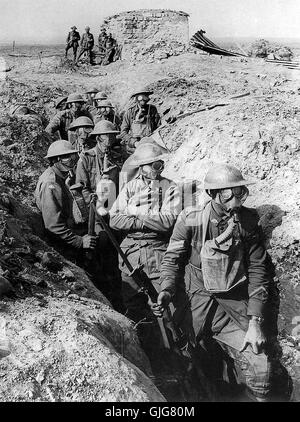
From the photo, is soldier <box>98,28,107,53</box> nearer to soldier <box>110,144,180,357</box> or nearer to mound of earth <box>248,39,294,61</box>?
mound of earth <box>248,39,294,61</box>

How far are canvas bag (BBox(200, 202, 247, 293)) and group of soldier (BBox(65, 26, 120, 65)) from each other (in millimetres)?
13384

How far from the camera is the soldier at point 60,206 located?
18.1 ft

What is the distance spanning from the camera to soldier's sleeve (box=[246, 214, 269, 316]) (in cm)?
434

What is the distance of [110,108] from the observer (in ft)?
32.4

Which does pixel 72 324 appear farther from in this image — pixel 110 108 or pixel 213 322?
pixel 110 108

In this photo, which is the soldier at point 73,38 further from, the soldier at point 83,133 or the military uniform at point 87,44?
the soldier at point 83,133

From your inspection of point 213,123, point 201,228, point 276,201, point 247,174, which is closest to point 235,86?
point 213,123

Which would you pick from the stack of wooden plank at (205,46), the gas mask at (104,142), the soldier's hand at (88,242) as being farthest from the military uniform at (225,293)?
the stack of wooden plank at (205,46)

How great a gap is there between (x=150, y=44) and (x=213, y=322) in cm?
1226

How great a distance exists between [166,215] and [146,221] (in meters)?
0.21

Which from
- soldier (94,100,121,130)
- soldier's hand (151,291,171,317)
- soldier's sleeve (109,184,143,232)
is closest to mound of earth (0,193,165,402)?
soldier's hand (151,291,171,317)

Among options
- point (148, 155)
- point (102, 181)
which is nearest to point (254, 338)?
point (148, 155)

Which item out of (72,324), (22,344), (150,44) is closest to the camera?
(22,344)

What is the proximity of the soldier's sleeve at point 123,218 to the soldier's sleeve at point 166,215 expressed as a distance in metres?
0.09
